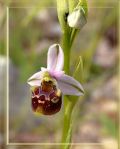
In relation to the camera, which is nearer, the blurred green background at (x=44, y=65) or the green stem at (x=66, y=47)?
the green stem at (x=66, y=47)

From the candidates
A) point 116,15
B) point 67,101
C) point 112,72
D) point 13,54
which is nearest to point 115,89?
point 112,72

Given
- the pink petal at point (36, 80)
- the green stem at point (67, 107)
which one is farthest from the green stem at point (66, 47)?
the pink petal at point (36, 80)

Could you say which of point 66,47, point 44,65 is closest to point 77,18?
point 66,47

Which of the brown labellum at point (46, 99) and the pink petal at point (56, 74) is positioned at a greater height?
the pink petal at point (56, 74)

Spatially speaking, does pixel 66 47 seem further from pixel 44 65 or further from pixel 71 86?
pixel 44 65

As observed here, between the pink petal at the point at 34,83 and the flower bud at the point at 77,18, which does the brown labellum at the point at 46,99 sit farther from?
the flower bud at the point at 77,18

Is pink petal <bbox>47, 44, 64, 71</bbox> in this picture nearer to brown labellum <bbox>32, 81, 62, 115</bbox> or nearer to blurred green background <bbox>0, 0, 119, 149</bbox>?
brown labellum <bbox>32, 81, 62, 115</bbox>

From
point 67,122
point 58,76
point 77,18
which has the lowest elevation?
point 67,122

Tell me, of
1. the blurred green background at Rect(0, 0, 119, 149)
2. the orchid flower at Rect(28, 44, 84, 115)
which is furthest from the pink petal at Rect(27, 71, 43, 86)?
the blurred green background at Rect(0, 0, 119, 149)
